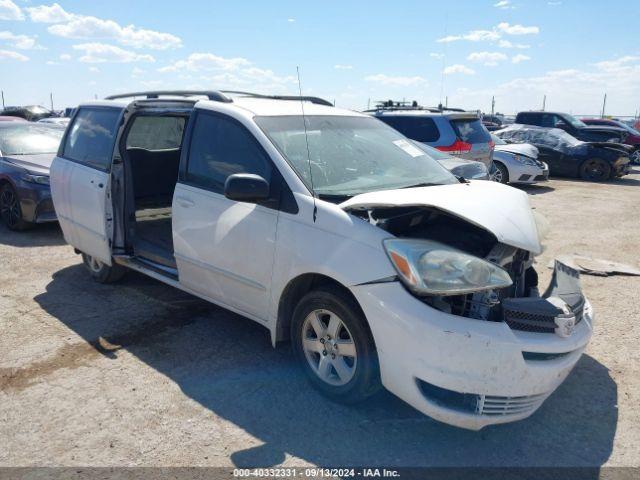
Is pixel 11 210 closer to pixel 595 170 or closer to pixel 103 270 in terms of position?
pixel 103 270

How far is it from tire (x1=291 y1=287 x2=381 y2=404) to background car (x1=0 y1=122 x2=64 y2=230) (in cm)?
570

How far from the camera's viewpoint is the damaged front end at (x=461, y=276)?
283 cm

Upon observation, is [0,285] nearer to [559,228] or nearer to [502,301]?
[502,301]

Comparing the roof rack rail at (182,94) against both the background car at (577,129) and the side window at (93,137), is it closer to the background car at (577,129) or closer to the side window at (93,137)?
the side window at (93,137)

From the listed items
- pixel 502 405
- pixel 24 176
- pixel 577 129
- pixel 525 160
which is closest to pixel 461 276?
pixel 502 405

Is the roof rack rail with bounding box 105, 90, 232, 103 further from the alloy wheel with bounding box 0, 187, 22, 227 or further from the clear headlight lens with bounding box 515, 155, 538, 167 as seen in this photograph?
the clear headlight lens with bounding box 515, 155, 538, 167

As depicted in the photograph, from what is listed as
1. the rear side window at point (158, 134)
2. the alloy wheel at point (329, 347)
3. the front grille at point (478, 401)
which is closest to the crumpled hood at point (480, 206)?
the alloy wheel at point (329, 347)

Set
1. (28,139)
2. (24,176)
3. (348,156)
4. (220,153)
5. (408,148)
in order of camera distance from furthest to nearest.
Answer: (28,139), (24,176), (408,148), (220,153), (348,156)

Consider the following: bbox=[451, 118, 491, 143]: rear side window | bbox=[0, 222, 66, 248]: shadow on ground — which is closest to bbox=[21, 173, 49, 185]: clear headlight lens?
bbox=[0, 222, 66, 248]: shadow on ground

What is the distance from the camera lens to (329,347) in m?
3.33

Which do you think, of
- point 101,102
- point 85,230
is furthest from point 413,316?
point 101,102

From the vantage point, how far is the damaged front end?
9.29ft

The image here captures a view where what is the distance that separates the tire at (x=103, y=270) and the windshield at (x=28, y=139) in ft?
12.2

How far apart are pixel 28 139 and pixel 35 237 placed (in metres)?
1.93
